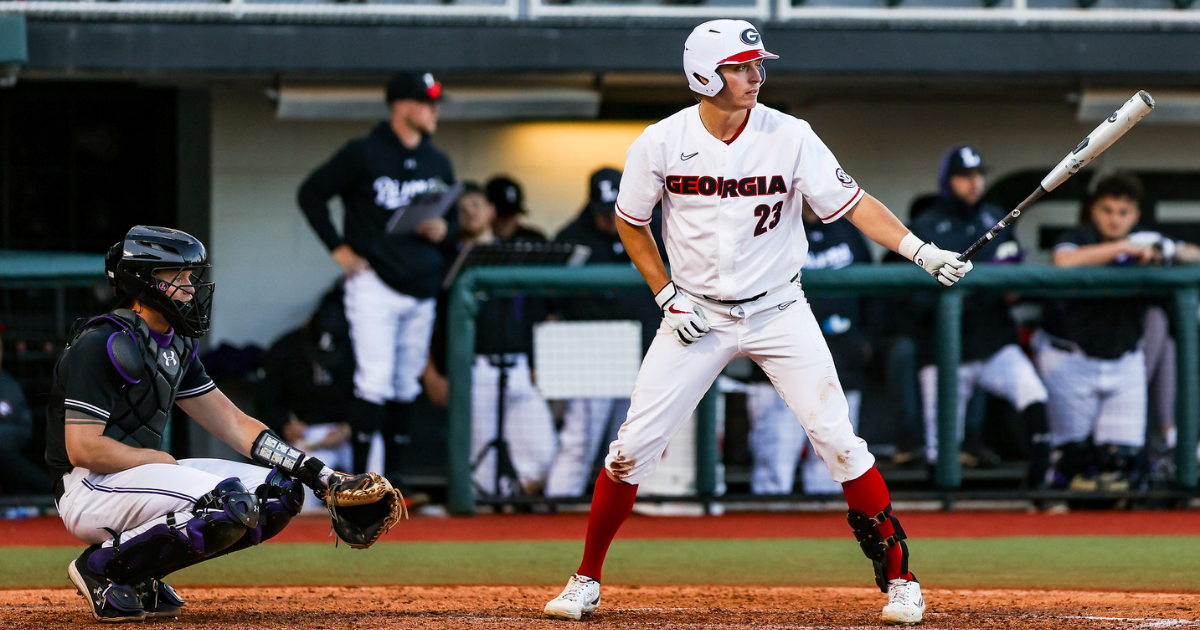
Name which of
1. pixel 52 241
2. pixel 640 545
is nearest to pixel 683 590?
pixel 640 545

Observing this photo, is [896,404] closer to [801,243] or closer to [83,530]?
Answer: [801,243]

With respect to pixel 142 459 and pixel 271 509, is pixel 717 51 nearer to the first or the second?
pixel 271 509

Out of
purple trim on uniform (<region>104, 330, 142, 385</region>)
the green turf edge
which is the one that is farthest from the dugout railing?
purple trim on uniform (<region>104, 330, 142, 385</region>)

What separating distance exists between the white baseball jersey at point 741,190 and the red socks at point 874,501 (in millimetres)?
648

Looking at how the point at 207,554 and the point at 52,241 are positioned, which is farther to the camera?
the point at 52,241

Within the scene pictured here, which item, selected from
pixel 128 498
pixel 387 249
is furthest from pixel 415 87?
pixel 128 498

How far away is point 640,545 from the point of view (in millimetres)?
5855

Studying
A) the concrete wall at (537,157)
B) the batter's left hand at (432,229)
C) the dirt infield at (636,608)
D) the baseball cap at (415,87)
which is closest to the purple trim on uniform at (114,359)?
the dirt infield at (636,608)

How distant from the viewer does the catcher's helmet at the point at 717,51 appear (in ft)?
13.1

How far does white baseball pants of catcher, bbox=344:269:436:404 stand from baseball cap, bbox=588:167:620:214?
3.19 feet

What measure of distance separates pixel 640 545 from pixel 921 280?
1.91m

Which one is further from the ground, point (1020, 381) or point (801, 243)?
point (801, 243)

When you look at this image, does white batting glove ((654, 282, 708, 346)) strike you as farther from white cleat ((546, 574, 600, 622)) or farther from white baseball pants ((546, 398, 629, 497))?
white baseball pants ((546, 398, 629, 497))

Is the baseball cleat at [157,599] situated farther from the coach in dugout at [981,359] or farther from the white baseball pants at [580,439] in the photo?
the coach in dugout at [981,359]
